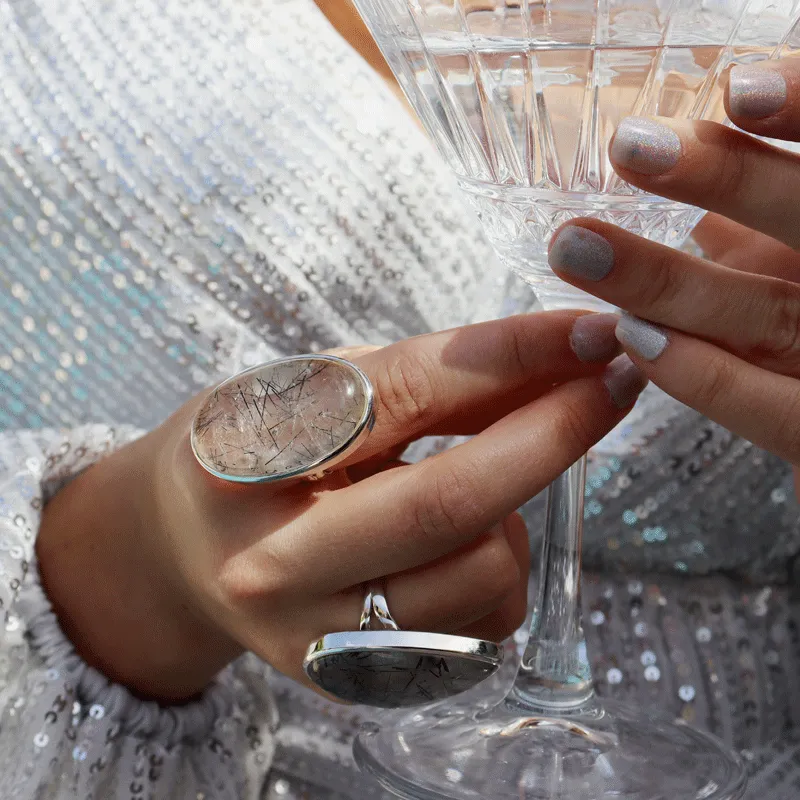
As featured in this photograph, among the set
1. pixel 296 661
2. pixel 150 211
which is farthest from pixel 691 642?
pixel 150 211

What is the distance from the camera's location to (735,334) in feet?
1.17

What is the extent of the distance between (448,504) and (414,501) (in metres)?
0.01

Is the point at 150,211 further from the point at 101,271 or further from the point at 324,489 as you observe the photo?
the point at 324,489

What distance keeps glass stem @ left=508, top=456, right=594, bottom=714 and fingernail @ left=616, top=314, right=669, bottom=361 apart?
0.30 ft

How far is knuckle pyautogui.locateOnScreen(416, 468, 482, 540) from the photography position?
14.8 inches

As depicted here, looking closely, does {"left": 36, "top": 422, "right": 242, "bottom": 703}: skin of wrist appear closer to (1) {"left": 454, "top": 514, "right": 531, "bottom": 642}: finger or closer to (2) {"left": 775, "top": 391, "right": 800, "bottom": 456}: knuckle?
(1) {"left": 454, "top": 514, "right": 531, "bottom": 642}: finger

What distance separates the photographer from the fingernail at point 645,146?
12.1 inches

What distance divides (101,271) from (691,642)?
473 mm

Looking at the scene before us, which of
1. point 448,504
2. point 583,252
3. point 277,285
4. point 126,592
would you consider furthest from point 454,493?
point 277,285

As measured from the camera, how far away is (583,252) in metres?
0.34

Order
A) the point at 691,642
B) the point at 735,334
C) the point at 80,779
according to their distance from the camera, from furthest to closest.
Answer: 1. the point at 691,642
2. the point at 80,779
3. the point at 735,334

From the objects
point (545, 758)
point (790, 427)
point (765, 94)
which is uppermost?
point (765, 94)

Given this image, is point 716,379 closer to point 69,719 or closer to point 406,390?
point 406,390

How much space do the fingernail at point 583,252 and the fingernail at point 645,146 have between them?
0.10 feet
